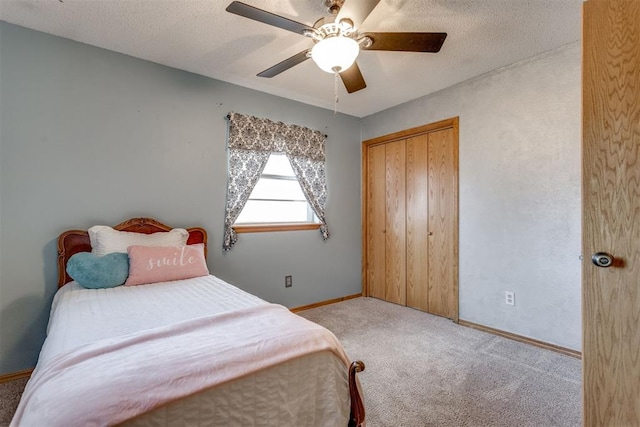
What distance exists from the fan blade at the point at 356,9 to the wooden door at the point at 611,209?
951 mm

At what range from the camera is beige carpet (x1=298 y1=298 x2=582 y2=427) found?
169 cm

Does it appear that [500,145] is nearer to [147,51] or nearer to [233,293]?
[233,293]

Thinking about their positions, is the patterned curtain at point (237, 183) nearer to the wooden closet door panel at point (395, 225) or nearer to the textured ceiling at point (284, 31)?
the textured ceiling at point (284, 31)

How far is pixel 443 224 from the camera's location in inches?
129

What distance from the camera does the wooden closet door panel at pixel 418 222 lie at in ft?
11.3

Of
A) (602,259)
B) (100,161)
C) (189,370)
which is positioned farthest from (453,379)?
(100,161)

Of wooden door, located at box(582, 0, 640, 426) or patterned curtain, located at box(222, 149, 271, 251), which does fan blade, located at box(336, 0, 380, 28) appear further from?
patterned curtain, located at box(222, 149, 271, 251)

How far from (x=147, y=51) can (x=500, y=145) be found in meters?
3.21

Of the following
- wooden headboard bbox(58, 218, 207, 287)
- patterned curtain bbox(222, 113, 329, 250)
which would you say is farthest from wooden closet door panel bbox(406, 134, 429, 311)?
wooden headboard bbox(58, 218, 207, 287)

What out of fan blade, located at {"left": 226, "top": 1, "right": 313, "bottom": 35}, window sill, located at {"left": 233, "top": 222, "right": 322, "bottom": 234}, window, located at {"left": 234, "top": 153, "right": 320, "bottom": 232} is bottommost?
window sill, located at {"left": 233, "top": 222, "right": 322, "bottom": 234}

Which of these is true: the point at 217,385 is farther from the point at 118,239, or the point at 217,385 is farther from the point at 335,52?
the point at 118,239

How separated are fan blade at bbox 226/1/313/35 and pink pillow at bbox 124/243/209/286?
169 centimetres

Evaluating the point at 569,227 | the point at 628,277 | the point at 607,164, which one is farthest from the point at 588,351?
the point at 569,227

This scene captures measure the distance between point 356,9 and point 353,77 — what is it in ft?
1.99
